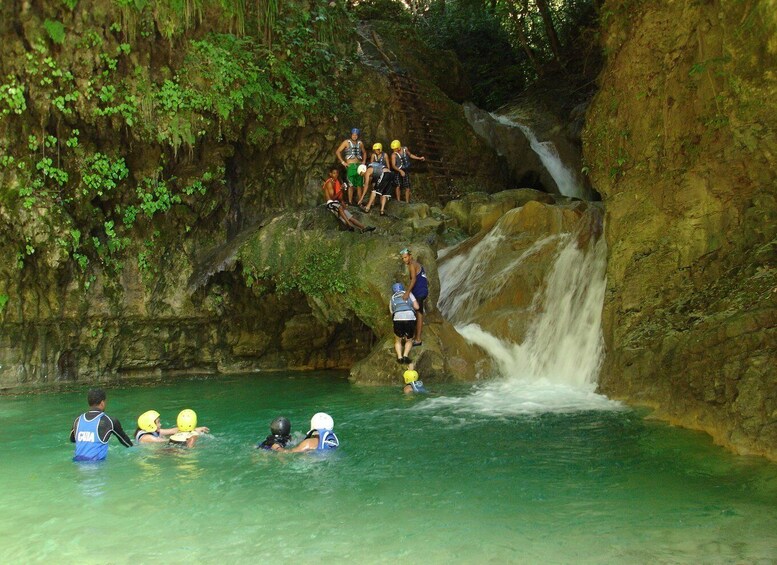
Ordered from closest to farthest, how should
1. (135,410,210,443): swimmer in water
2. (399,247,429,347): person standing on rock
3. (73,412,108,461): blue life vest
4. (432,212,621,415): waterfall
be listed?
(73,412,108,461): blue life vest, (135,410,210,443): swimmer in water, (432,212,621,415): waterfall, (399,247,429,347): person standing on rock

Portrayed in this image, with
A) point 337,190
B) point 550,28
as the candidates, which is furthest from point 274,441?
point 550,28

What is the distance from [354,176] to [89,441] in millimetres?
9550

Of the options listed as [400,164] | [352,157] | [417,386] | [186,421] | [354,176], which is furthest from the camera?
[400,164]

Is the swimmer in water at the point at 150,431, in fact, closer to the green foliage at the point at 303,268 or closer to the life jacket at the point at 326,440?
the life jacket at the point at 326,440

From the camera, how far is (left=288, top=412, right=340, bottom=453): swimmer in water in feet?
24.3

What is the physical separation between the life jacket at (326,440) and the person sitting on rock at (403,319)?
4.44m

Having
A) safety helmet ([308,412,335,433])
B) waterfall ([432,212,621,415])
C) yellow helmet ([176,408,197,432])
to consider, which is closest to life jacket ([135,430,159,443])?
yellow helmet ([176,408,197,432])

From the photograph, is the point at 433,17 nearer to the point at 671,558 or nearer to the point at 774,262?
the point at 774,262

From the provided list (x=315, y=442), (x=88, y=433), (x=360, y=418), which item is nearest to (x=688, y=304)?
(x=360, y=418)

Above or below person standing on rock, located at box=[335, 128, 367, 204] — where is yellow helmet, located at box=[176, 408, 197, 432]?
below

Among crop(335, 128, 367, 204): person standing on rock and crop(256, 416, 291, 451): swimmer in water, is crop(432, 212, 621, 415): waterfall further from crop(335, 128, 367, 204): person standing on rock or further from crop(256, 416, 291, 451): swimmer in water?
crop(335, 128, 367, 204): person standing on rock

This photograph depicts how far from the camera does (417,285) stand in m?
12.1

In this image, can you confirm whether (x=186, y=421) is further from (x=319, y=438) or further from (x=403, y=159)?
(x=403, y=159)

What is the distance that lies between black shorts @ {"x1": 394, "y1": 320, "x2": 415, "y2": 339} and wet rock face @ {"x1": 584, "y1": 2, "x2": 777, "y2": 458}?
10.5 ft
